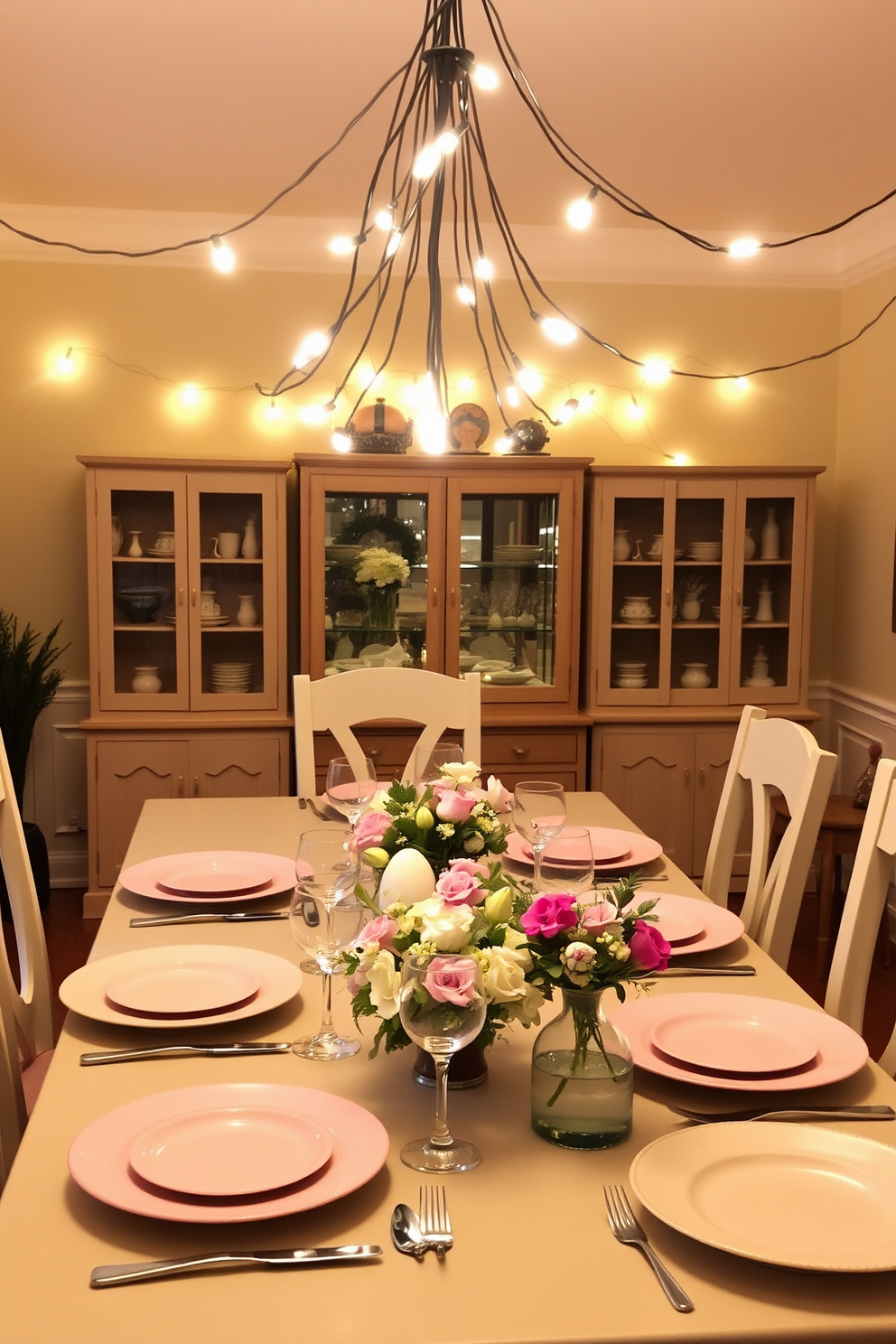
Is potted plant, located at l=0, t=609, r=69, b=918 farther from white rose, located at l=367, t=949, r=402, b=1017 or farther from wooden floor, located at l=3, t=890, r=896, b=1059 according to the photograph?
white rose, located at l=367, t=949, r=402, b=1017

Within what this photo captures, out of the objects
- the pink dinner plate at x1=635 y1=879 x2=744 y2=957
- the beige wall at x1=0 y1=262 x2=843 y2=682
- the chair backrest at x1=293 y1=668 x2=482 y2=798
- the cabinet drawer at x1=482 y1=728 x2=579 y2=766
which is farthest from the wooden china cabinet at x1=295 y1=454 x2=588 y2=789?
the pink dinner plate at x1=635 y1=879 x2=744 y2=957

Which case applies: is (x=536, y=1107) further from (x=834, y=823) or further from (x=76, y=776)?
(x=76, y=776)

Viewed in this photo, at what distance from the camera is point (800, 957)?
3.78 metres

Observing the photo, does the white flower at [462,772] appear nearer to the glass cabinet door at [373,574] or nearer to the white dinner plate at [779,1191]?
the white dinner plate at [779,1191]

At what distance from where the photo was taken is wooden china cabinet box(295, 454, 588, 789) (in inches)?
160

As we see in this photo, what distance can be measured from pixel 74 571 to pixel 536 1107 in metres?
3.58

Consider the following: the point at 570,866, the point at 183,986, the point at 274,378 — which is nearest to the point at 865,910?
the point at 570,866

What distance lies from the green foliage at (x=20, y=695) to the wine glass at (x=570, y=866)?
298 cm

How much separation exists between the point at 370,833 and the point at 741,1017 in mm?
480

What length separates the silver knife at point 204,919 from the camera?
68.5 inches

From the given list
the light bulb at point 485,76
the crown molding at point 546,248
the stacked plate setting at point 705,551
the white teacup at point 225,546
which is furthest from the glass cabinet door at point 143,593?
the light bulb at point 485,76

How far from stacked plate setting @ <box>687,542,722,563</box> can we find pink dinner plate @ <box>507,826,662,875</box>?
227 centimetres

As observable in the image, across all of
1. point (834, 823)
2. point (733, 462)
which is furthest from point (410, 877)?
point (733, 462)

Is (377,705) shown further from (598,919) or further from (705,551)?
(705,551)
